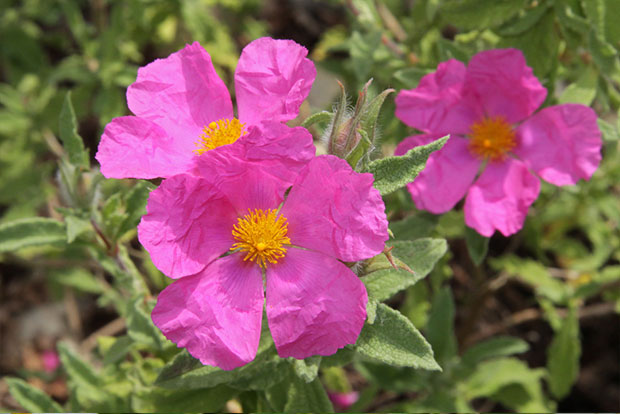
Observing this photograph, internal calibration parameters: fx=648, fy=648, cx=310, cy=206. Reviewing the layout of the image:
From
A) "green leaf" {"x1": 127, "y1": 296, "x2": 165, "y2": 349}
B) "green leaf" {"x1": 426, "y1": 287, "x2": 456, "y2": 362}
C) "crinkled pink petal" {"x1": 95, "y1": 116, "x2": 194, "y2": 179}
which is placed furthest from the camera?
"green leaf" {"x1": 426, "y1": 287, "x2": 456, "y2": 362}

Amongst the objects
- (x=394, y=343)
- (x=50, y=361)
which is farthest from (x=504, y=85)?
(x=50, y=361)

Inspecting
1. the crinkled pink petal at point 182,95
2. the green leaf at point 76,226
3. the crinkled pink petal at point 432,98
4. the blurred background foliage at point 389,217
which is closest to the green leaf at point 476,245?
the blurred background foliage at point 389,217

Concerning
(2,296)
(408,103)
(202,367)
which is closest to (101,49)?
(2,296)

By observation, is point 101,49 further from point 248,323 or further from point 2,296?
point 248,323

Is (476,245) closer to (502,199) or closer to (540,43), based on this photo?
(502,199)

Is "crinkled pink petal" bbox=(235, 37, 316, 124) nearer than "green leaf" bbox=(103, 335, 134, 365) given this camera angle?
Yes

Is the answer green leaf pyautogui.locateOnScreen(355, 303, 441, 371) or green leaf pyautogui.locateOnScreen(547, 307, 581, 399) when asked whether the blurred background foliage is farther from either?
green leaf pyautogui.locateOnScreen(355, 303, 441, 371)

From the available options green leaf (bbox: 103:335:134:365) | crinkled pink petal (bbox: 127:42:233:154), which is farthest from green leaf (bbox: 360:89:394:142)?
green leaf (bbox: 103:335:134:365)
